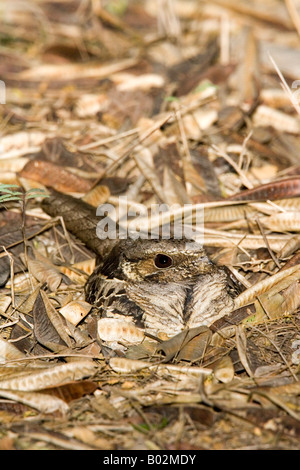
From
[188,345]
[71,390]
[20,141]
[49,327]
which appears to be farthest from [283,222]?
[20,141]

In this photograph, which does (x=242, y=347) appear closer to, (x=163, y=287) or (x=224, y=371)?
(x=224, y=371)

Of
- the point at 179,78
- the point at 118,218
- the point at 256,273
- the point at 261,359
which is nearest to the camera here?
the point at 261,359

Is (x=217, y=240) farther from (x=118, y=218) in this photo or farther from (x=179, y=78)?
(x=179, y=78)

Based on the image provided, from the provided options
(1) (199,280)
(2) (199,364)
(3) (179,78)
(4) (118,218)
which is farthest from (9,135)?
(2) (199,364)

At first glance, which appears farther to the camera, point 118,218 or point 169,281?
point 118,218

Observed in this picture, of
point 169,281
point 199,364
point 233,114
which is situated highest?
point 233,114

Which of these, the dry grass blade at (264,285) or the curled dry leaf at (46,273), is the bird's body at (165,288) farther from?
the curled dry leaf at (46,273)

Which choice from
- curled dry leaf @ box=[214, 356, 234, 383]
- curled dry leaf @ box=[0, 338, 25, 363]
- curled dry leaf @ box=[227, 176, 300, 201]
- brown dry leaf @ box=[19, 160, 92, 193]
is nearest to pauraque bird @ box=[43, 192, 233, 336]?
curled dry leaf @ box=[214, 356, 234, 383]
